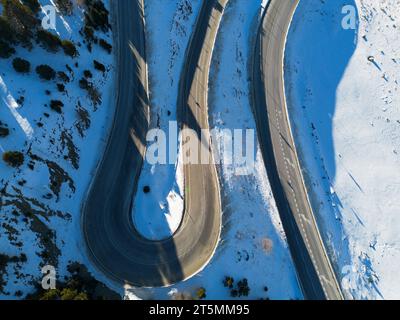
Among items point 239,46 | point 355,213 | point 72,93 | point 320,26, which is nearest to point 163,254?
point 72,93

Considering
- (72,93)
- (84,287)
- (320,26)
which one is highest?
(320,26)

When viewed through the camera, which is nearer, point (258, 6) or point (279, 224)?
point (279, 224)

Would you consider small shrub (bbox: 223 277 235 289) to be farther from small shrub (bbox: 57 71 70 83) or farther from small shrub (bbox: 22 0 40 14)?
small shrub (bbox: 22 0 40 14)

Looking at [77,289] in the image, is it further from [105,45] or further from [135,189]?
[105,45]

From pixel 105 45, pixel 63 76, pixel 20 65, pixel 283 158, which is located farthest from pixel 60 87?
pixel 283 158

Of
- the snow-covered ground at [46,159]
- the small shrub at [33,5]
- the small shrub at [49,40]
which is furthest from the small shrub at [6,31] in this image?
the small shrub at [33,5]

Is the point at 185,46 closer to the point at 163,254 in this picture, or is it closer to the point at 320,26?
the point at 320,26
